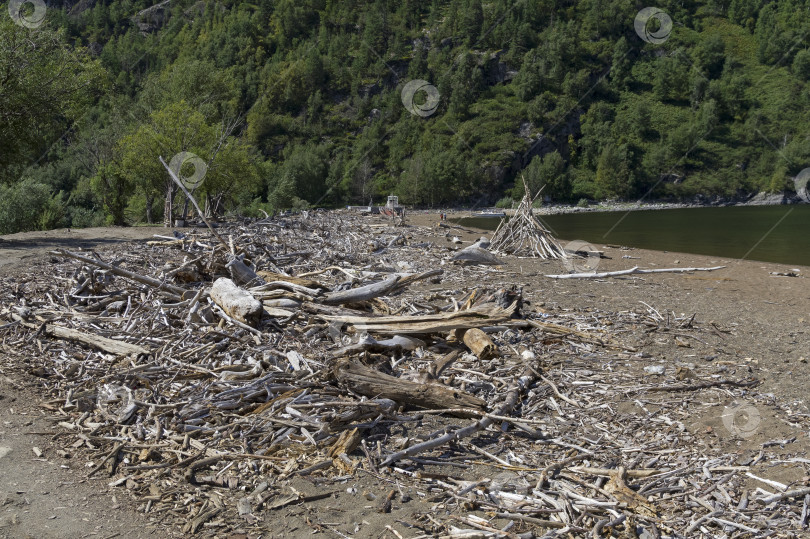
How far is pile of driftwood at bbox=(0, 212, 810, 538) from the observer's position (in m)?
4.87

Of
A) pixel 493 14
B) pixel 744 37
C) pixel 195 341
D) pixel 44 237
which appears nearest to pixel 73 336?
pixel 195 341

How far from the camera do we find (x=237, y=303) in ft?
28.2

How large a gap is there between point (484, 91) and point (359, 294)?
151 metres

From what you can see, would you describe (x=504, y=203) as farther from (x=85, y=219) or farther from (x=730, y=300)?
(x=730, y=300)

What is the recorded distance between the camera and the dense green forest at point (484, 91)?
385 ft

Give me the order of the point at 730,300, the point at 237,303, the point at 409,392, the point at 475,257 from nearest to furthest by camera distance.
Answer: the point at 409,392, the point at 237,303, the point at 730,300, the point at 475,257

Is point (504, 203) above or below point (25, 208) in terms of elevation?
below

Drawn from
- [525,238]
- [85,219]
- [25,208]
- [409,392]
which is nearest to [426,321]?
[409,392]

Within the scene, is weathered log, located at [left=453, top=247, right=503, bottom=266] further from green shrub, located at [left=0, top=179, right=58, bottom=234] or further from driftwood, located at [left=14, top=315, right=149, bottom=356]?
green shrub, located at [left=0, top=179, right=58, bottom=234]

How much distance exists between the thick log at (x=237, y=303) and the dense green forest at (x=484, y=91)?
69.5 m

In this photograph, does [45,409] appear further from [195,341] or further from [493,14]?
[493,14]

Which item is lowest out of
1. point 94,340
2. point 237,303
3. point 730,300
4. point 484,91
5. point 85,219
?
point 85,219

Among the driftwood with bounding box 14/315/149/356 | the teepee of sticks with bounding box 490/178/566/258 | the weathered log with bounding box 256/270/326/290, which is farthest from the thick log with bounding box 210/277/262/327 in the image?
the teepee of sticks with bounding box 490/178/566/258

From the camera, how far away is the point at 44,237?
68.0 ft
